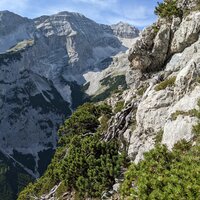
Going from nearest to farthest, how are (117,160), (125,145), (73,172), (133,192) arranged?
(133,192) → (117,160) → (125,145) → (73,172)

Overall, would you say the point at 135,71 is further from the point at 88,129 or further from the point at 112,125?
the point at 112,125

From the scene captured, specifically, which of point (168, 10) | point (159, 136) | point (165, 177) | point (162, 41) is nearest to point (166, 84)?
point (159, 136)

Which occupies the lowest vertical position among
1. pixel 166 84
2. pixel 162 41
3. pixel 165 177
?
pixel 165 177

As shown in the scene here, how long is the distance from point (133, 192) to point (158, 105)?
2290 centimetres

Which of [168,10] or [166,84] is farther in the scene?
[168,10]

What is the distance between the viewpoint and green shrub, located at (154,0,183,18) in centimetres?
7131

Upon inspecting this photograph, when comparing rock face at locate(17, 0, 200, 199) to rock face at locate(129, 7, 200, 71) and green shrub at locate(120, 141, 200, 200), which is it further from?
green shrub at locate(120, 141, 200, 200)

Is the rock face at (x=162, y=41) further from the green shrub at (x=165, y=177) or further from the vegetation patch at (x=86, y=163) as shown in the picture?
the green shrub at (x=165, y=177)

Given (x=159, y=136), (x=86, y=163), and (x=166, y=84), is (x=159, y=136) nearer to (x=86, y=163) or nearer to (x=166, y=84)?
(x=166, y=84)

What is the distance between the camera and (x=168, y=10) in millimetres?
73188

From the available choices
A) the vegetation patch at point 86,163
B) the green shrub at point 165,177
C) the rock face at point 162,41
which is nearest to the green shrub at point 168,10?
the rock face at point 162,41

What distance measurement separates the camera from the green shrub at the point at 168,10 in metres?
71.3

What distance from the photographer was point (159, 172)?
2955 centimetres

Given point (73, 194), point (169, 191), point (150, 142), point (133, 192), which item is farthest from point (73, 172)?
point (169, 191)
